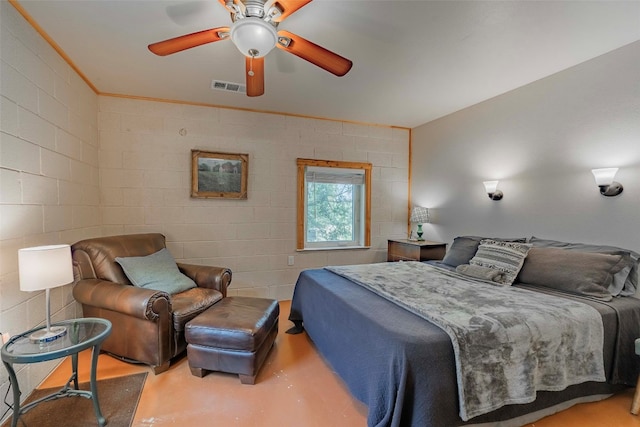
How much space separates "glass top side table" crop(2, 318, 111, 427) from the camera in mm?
1428

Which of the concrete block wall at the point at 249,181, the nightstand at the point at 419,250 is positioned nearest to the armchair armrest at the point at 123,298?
the concrete block wall at the point at 249,181

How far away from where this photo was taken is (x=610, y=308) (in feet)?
5.88

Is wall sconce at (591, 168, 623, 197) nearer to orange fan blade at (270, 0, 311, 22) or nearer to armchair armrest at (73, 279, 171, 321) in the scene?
orange fan blade at (270, 0, 311, 22)

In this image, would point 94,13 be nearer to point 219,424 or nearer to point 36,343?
point 36,343

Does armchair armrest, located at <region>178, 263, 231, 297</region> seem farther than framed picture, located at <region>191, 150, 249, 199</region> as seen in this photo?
No

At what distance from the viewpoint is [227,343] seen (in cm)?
204

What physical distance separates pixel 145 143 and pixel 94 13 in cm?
161

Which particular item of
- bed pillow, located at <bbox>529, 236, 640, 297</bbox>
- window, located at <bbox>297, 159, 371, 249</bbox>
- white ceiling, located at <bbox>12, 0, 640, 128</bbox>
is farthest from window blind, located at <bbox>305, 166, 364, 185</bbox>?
bed pillow, located at <bbox>529, 236, 640, 297</bbox>

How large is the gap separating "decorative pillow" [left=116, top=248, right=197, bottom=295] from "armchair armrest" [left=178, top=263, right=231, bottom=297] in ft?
0.27

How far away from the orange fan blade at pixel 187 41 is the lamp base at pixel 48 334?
5.63 feet

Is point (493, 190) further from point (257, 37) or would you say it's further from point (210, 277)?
point (210, 277)

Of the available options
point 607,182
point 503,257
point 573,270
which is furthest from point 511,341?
point 607,182

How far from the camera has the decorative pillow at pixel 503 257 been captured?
2346 millimetres

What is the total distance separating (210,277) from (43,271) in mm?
1396
